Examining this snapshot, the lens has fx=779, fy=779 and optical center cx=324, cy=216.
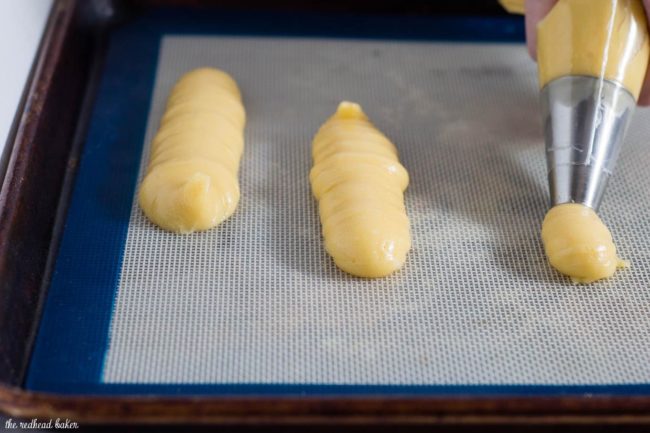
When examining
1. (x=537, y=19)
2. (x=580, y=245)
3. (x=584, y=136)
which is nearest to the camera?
(x=580, y=245)

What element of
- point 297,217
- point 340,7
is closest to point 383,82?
point 340,7

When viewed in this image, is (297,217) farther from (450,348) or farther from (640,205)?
(640,205)

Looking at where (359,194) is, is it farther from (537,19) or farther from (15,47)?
(15,47)

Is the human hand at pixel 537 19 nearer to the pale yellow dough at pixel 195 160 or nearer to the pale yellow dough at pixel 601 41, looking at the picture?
the pale yellow dough at pixel 601 41

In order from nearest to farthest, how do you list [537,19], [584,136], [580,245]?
[580,245] < [584,136] < [537,19]

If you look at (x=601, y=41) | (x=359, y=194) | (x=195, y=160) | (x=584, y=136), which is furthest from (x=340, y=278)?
(x=601, y=41)

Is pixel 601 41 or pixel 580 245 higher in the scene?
pixel 601 41

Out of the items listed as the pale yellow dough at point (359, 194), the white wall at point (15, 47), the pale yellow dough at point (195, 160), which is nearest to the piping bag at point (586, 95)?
the pale yellow dough at point (359, 194)
